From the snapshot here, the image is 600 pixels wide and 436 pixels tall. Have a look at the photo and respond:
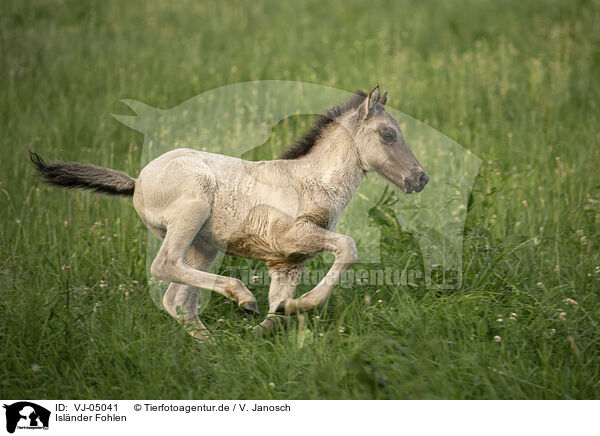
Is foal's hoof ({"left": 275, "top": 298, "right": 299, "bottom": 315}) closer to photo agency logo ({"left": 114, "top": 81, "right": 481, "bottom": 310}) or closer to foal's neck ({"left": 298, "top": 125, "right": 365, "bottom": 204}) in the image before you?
photo agency logo ({"left": 114, "top": 81, "right": 481, "bottom": 310})

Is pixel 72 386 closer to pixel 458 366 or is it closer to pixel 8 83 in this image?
pixel 458 366

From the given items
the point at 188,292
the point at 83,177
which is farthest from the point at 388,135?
the point at 83,177

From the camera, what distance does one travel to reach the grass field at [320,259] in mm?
4188

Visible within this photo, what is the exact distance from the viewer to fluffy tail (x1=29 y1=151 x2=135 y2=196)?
4.61 metres

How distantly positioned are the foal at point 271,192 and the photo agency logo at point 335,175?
0.04 ft

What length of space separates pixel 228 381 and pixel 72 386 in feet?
3.68

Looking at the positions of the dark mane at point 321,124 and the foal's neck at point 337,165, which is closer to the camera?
the foal's neck at point 337,165

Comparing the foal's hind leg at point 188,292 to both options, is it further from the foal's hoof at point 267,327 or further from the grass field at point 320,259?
the foal's hoof at point 267,327

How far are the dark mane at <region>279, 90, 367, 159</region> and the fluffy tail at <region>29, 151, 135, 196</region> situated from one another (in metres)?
1.38

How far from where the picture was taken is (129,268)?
19.5 ft

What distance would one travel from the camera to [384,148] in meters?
4.50

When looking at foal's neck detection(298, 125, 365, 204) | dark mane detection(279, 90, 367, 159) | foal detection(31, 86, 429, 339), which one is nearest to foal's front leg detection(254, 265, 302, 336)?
foal detection(31, 86, 429, 339)
